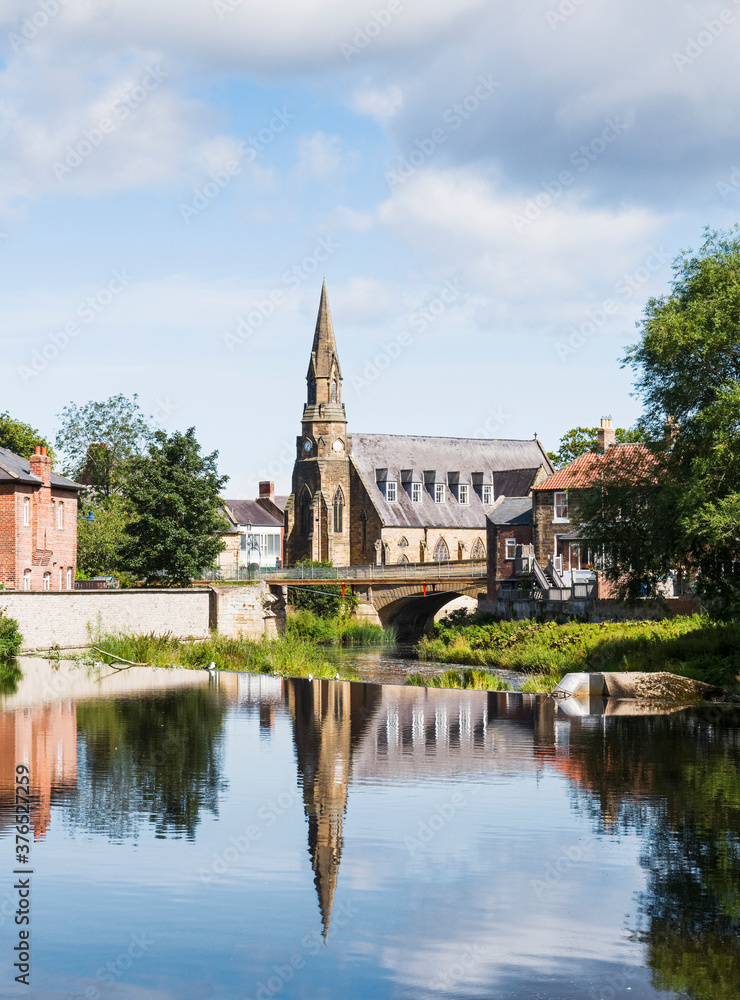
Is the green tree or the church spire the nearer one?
the green tree

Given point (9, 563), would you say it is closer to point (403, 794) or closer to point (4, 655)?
point (4, 655)

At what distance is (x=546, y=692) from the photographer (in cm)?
2945

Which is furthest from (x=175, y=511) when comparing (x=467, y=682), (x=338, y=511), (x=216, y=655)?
(x=338, y=511)

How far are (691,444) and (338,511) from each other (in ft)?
196

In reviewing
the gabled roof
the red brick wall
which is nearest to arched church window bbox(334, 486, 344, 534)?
the red brick wall

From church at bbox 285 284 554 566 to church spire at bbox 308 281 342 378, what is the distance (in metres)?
0.08

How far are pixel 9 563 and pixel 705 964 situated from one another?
142ft

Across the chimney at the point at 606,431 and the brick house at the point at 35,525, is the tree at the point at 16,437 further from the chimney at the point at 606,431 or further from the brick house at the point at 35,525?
the chimney at the point at 606,431

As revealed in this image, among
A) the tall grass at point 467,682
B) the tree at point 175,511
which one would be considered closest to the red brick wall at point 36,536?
the tree at point 175,511

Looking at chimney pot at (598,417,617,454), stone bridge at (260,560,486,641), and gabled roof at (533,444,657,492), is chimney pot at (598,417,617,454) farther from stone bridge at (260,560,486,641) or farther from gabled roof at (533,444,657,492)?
gabled roof at (533,444,657,492)

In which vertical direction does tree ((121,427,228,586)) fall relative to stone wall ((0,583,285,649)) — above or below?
above

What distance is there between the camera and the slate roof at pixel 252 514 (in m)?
105

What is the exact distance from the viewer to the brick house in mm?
47875

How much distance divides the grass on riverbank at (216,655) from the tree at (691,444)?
10.8m
